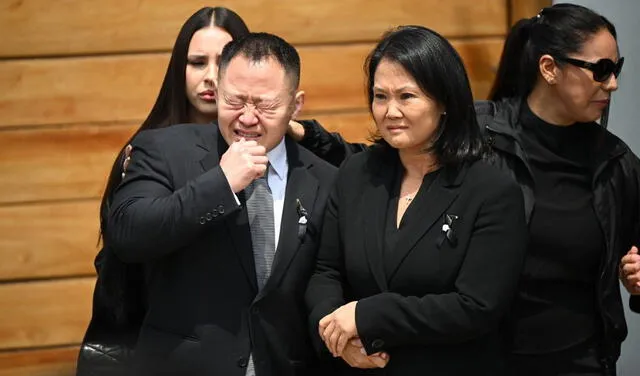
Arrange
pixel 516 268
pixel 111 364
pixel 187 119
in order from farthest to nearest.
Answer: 1. pixel 187 119
2. pixel 111 364
3. pixel 516 268

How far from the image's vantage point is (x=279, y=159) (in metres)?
2.84

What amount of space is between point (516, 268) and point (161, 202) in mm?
834

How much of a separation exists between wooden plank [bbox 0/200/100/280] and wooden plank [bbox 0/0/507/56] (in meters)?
0.58

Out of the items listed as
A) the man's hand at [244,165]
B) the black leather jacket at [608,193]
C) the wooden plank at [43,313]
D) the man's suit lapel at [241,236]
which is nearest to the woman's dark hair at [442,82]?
the black leather jacket at [608,193]

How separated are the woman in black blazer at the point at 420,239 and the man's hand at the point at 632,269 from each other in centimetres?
47

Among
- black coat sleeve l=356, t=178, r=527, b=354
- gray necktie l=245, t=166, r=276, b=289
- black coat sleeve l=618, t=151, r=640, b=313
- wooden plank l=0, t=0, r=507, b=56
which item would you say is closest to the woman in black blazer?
black coat sleeve l=356, t=178, r=527, b=354

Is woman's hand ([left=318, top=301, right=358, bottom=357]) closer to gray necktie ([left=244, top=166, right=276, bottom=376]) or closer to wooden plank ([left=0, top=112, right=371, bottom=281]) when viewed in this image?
gray necktie ([left=244, top=166, right=276, bottom=376])

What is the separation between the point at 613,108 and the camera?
3.98m

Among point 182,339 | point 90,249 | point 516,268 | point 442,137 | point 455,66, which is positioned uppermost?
point 455,66

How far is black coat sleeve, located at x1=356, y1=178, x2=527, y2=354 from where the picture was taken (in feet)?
8.17

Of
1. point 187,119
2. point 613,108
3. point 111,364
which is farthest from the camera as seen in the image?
point 613,108

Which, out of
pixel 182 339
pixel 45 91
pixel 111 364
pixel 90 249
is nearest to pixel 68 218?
pixel 90 249

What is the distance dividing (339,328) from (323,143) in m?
0.85

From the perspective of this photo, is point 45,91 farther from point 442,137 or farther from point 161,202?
point 442,137
